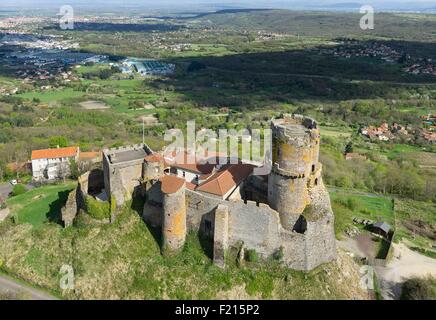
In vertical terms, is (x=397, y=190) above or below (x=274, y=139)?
below

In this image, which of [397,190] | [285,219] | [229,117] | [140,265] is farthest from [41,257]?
[229,117]

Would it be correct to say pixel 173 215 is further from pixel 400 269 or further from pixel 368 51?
pixel 368 51

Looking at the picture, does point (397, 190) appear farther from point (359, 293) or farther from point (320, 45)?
point (320, 45)

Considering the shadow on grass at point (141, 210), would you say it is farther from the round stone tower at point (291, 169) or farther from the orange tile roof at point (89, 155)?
the orange tile roof at point (89, 155)

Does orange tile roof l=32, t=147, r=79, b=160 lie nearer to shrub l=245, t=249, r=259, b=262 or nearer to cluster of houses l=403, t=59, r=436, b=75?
shrub l=245, t=249, r=259, b=262

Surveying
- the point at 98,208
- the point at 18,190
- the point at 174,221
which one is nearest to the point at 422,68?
the point at 18,190

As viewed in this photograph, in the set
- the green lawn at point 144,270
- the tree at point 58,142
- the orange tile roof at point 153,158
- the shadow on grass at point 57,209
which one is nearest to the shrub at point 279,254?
the green lawn at point 144,270

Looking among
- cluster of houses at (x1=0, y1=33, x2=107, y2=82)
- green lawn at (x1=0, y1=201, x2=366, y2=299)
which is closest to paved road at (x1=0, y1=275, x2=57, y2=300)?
green lawn at (x1=0, y1=201, x2=366, y2=299)
